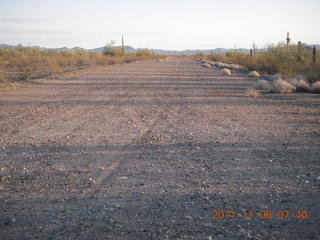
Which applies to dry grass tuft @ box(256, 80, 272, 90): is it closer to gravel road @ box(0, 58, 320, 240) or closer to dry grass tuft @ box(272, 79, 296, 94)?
dry grass tuft @ box(272, 79, 296, 94)

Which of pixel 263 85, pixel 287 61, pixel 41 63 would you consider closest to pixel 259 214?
pixel 263 85

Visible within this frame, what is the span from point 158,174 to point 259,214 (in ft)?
5.80

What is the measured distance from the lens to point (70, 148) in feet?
20.6

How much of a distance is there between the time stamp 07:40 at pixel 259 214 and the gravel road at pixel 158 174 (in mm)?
12

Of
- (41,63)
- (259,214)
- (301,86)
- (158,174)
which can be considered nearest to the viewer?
(259,214)

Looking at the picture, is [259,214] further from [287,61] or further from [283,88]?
[287,61]

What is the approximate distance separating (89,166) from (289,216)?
127 inches

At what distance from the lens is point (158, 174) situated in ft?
16.4

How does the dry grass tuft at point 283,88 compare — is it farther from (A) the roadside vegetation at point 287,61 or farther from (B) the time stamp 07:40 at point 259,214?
(B) the time stamp 07:40 at point 259,214

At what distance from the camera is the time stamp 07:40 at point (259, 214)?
369 cm

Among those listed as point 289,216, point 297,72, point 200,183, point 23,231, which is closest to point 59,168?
point 23,231

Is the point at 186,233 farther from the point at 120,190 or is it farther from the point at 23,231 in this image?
the point at 23,231

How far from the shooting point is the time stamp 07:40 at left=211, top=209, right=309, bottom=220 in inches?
145

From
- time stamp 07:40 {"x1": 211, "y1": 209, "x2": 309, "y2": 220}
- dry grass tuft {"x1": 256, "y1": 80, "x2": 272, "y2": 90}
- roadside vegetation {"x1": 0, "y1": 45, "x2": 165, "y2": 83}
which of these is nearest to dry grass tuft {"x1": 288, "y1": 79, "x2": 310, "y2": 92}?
dry grass tuft {"x1": 256, "y1": 80, "x2": 272, "y2": 90}
